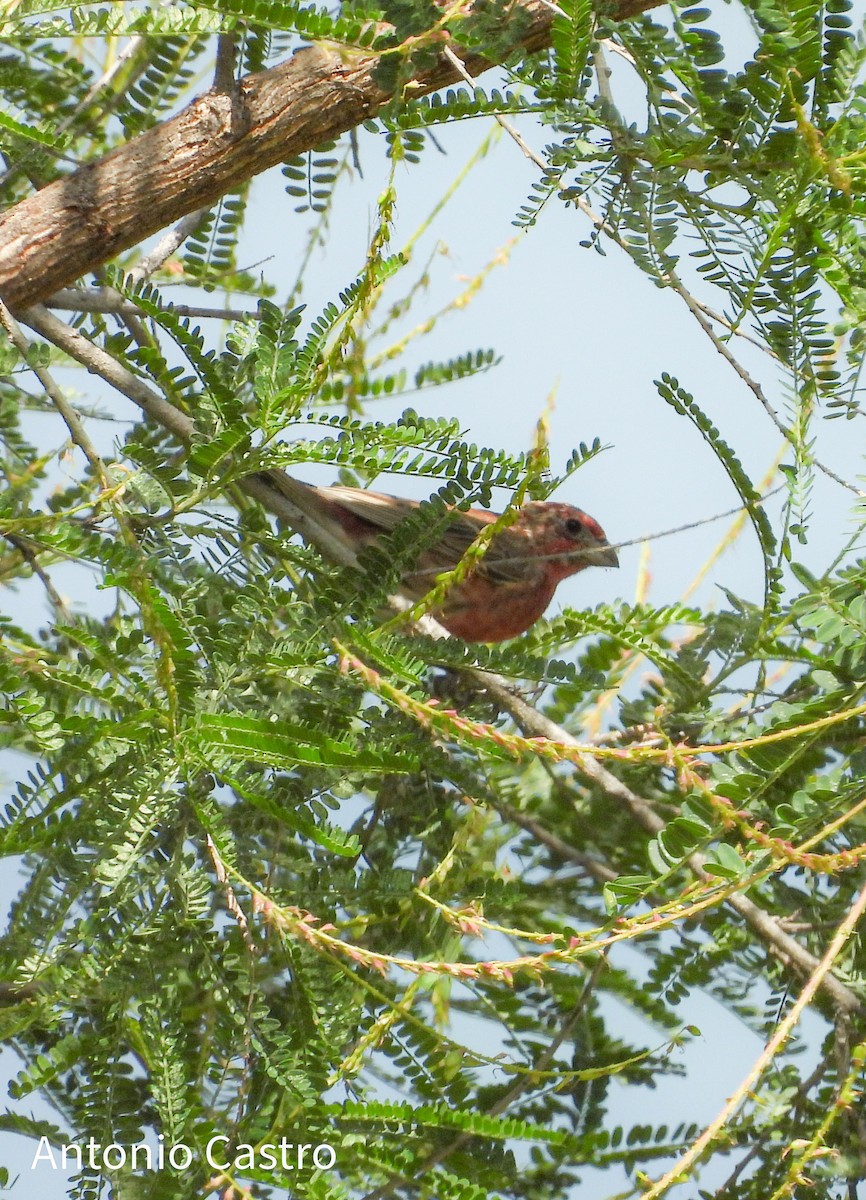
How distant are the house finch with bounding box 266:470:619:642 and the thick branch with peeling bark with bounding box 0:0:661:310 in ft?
2.77

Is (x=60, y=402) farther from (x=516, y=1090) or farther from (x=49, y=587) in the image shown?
(x=516, y=1090)

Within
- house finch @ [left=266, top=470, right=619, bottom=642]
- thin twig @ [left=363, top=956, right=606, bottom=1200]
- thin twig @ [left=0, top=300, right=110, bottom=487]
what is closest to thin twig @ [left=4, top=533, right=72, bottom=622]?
thin twig @ [left=0, top=300, right=110, bottom=487]

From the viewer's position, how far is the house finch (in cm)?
397

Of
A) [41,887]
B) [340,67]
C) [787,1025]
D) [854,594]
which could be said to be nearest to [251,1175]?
[41,887]

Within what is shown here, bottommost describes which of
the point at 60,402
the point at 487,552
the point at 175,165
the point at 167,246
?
the point at 60,402

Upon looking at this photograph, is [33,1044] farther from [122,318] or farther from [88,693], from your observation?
[122,318]

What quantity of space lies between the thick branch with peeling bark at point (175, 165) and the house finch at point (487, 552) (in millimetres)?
843

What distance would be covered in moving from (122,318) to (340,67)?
89 cm

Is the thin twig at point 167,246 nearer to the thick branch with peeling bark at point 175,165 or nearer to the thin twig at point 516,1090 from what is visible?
the thick branch with peeling bark at point 175,165

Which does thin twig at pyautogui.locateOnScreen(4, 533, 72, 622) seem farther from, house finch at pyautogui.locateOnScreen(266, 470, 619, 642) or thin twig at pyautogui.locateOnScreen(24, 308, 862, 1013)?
house finch at pyautogui.locateOnScreen(266, 470, 619, 642)

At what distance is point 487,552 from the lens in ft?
13.1

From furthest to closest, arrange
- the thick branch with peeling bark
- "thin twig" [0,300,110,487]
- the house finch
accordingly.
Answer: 1. the house finch
2. the thick branch with peeling bark
3. "thin twig" [0,300,110,487]

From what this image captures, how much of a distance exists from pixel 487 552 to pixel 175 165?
1.52m

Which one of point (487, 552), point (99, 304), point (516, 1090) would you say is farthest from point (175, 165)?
point (516, 1090)
